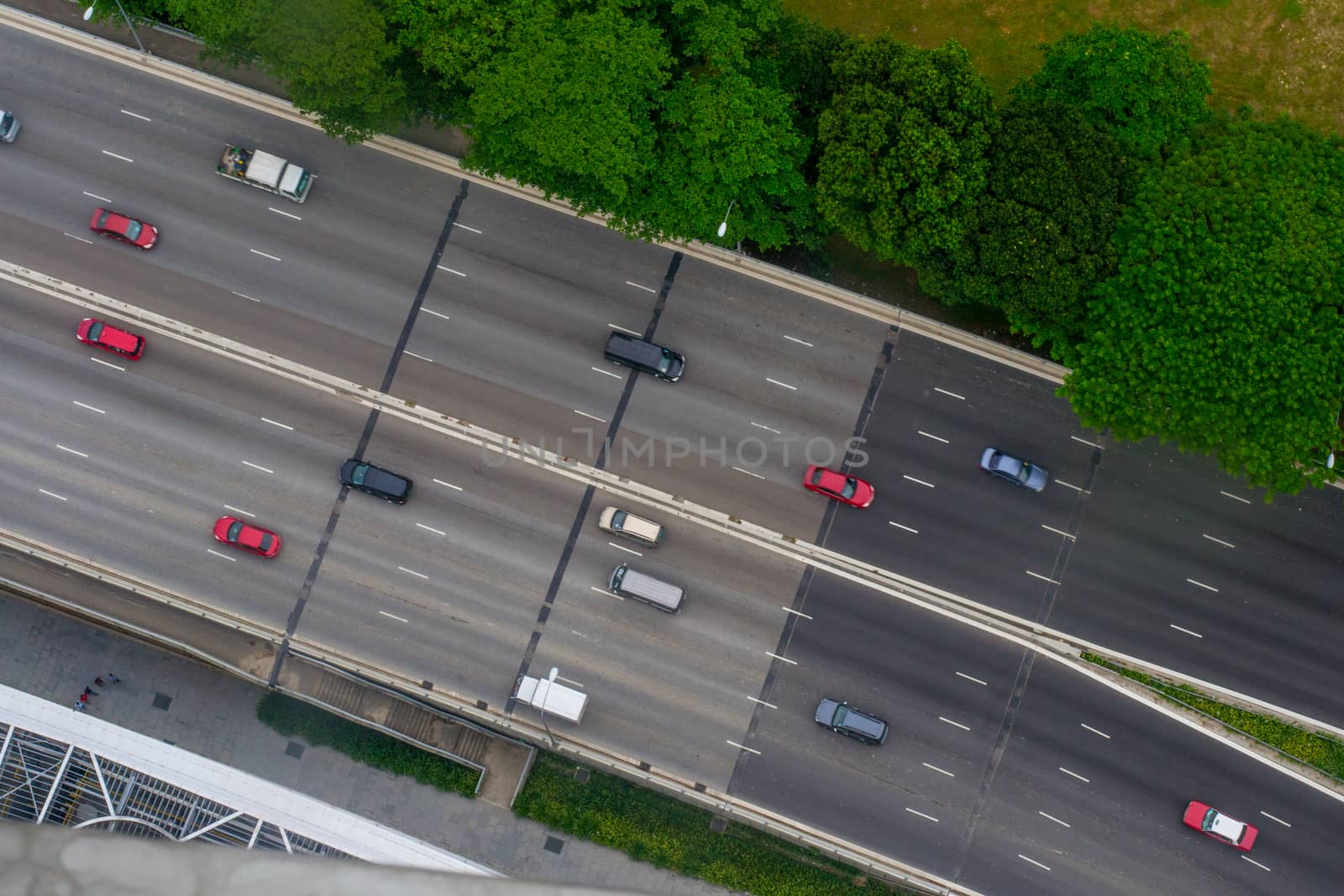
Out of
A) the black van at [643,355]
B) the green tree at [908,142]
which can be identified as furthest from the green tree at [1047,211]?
the black van at [643,355]

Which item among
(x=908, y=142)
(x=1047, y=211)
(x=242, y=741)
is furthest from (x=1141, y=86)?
(x=242, y=741)

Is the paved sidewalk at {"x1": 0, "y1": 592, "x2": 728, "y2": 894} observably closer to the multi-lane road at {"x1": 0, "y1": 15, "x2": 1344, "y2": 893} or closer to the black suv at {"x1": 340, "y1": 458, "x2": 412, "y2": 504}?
the multi-lane road at {"x1": 0, "y1": 15, "x2": 1344, "y2": 893}

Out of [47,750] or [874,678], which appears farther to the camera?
[874,678]

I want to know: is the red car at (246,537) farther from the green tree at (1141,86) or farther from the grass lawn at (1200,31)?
the green tree at (1141,86)

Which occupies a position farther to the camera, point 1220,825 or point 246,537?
point 246,537

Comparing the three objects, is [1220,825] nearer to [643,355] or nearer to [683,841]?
[683,841]

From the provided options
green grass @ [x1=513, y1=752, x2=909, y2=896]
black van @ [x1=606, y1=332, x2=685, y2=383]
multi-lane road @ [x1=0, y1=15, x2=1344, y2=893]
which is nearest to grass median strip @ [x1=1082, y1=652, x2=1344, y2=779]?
multi-lane road @ [x1=0, y1=15, x2=1344, y2=893]

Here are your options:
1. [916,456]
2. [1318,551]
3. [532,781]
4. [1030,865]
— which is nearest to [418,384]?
[532,781]

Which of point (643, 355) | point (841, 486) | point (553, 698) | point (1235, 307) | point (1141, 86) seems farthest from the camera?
point (643, 355)

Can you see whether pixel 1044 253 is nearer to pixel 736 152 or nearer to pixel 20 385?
pixel 736 152
